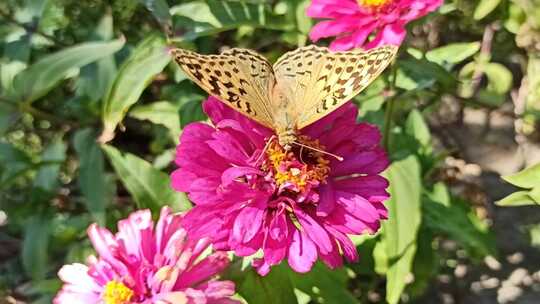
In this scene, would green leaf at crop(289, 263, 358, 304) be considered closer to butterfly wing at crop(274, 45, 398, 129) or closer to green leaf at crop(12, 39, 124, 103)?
butterfly wing at crop(274, 45, 398, 129)

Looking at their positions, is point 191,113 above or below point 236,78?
below

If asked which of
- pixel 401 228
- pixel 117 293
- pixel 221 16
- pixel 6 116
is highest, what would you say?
pixel 221 16

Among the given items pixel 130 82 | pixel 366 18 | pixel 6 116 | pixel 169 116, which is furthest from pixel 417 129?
pixel 6 116

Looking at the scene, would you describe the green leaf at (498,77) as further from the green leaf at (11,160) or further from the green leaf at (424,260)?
the green leaf at (11,160)

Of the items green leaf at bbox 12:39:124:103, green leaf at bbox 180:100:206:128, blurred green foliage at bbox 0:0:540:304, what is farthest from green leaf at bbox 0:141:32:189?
green leaf at bbox 180:100:206:128

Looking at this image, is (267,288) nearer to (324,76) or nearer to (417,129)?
(324,76)

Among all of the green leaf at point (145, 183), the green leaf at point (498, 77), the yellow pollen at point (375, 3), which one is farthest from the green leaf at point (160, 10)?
the green leaf at point (498, 77)
